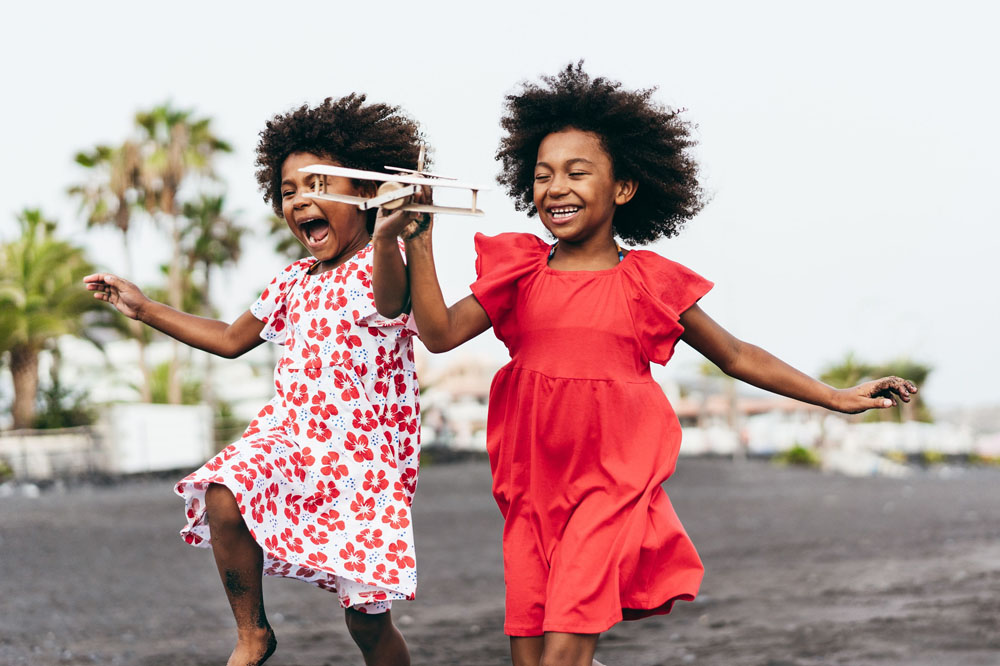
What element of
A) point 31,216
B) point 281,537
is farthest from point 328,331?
point 31,216

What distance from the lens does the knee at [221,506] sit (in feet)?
11.2

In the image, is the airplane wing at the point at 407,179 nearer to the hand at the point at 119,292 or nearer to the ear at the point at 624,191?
the ear at the point at 624,191

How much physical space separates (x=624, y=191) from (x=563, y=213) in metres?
0.28

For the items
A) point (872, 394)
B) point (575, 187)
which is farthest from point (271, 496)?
point (872, 394)

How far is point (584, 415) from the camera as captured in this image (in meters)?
3.46

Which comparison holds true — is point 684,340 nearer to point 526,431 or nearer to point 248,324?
point 526,431

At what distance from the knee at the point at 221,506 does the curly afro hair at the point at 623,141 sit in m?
1.38

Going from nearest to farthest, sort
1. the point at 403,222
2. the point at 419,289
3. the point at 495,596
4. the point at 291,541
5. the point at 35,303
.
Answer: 1. the point at 403,222
2. the point at 419,289
3. the point at 291,541
4. the point at 495,596
5. the point at 35,303

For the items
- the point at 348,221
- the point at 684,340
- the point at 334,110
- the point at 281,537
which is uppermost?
the point at 334,110

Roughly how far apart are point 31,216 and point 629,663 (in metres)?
25.1

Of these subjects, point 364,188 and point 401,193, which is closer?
point 401,193

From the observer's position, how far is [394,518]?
380 cm

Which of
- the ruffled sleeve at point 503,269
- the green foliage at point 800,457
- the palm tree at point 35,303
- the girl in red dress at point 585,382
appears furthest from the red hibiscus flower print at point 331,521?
the green foliage at point 800,457

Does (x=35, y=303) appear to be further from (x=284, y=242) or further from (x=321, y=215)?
(x=321, y=215)
